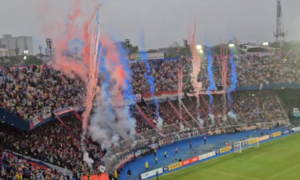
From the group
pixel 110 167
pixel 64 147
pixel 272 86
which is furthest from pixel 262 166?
pixel 272 86

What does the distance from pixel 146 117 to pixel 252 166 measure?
17.1 meters

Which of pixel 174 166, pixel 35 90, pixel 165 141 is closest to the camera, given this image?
pixel 174 166

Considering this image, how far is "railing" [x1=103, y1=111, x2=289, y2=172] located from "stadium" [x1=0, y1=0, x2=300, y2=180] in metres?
0.14

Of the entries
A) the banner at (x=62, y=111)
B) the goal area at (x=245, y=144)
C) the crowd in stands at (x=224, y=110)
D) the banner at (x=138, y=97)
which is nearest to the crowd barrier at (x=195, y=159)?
the goal area at (x=245, y=144)

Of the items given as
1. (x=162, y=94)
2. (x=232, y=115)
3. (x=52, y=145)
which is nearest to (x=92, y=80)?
(x=52, y=145)

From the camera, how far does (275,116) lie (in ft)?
191

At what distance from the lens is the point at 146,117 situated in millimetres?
48688

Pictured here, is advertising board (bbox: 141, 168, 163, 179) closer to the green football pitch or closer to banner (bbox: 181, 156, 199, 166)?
the green football pitch

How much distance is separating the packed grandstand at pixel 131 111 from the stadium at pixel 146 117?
13 cm

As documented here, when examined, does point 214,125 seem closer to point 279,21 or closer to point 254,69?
point 254,69

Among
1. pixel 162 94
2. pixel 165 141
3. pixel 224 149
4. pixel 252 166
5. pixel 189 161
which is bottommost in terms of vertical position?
pixel 252 166

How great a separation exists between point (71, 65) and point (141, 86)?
11.5 m

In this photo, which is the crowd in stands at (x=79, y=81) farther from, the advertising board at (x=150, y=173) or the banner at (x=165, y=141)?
the advertising board at (x=150, y=173)

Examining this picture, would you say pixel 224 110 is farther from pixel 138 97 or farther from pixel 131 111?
pixel 131 111
